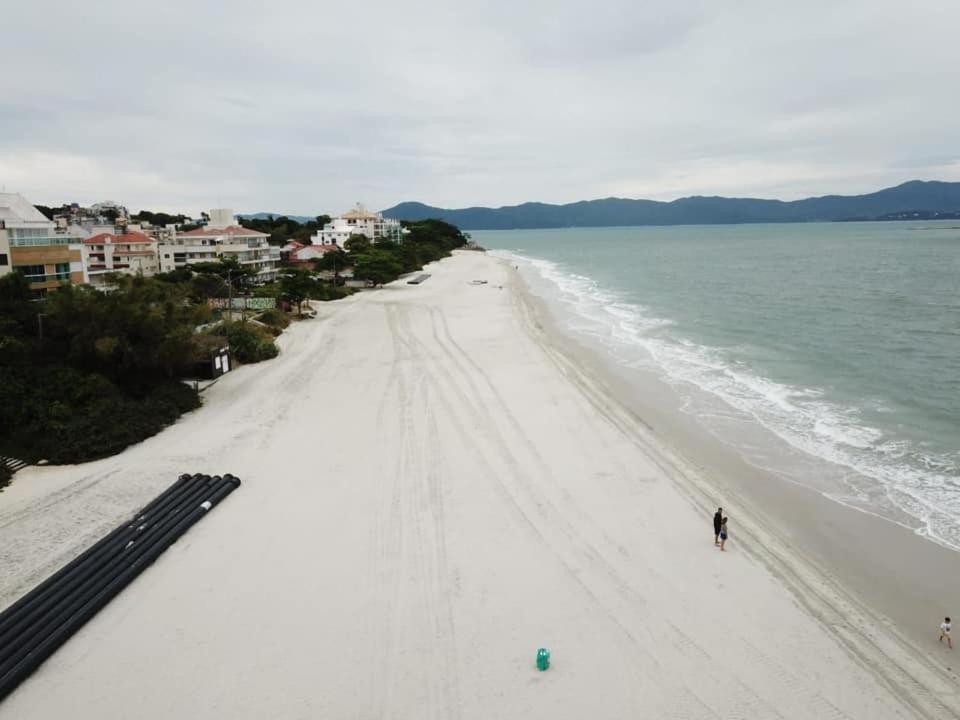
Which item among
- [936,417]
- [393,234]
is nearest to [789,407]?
[936,417]

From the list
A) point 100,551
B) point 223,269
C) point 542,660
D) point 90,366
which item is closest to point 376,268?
point 223,269

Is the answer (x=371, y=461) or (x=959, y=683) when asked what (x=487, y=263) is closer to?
(x=371, y=461)

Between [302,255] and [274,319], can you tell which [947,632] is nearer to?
[274,319]

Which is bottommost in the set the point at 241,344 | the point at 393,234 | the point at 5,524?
the point at 5,524

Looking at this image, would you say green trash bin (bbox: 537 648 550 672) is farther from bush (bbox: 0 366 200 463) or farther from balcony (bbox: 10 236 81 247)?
balcony (bbox: 10 236 81 247)

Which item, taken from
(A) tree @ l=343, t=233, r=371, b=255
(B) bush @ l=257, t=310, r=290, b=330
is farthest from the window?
(A) tree @ l=343, t=233, r=371, b=255

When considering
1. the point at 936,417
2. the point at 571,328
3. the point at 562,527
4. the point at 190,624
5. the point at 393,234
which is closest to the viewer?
the point at 190,624

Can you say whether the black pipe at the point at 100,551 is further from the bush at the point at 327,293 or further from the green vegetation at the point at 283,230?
the green vegetation at the point at 283,230
